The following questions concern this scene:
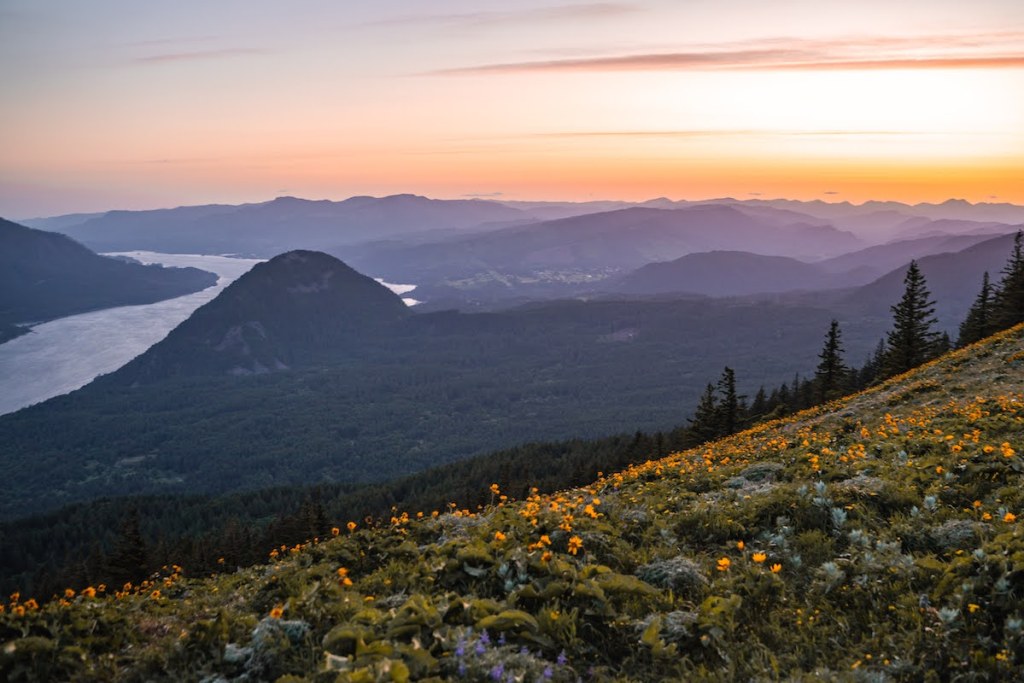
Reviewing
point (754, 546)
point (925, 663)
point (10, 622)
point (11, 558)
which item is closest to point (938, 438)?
point (754, 546)

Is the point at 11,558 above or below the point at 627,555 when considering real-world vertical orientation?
below

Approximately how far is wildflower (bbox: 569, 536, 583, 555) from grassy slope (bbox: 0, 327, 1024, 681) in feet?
0.29

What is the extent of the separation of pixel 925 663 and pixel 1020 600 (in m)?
1.39

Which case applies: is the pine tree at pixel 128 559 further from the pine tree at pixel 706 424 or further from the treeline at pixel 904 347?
the treeline at pixel 904 347

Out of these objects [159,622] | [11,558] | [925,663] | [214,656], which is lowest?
[11,558]

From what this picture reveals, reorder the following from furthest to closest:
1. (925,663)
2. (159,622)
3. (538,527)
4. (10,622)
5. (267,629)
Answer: (538,527) < (159,622) < (10,622) < (267,629) < (925,663)

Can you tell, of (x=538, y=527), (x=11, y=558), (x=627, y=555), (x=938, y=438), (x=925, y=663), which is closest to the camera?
(x=925, y=663)

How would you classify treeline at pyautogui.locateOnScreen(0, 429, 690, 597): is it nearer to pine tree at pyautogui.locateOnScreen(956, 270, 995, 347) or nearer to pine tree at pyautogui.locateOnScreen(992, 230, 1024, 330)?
pine tree at pyautogui.locateOnScreen(992, 230, 1024, 330)

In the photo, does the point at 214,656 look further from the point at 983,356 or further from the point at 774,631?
the point at 983,356

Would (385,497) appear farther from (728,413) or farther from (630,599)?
(630,599)

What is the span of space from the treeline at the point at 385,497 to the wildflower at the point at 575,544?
555 centimetres

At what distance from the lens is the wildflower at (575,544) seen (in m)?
9.47

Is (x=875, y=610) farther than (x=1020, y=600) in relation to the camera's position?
Yes

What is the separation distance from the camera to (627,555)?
31.4ft
